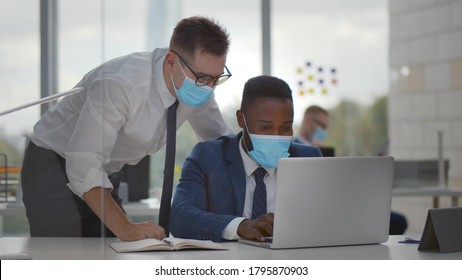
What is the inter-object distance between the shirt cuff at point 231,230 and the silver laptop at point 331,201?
6 cm

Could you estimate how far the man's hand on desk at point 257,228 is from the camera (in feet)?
6.25

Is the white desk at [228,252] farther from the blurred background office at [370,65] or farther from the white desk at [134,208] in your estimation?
the blurred background office at [370,65]

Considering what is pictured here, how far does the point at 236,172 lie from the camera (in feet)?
7.29

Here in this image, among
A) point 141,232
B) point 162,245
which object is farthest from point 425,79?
point 162,245

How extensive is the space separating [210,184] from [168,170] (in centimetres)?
14

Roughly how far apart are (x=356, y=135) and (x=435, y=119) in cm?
64

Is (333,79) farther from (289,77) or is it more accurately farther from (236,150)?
(236,150)

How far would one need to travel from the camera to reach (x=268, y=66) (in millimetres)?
5699

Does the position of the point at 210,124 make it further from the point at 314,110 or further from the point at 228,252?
the point at 314,110

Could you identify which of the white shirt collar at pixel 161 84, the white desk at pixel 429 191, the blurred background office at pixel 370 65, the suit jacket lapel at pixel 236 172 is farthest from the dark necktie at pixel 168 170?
the blurred background office at pixel 370 65

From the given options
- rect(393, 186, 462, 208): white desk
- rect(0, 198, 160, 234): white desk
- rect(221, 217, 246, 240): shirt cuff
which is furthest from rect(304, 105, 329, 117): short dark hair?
rect(221, 217, 246, 240): shirt cuff

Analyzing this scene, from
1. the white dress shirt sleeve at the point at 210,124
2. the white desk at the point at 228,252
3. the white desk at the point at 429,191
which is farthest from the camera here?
the white desk at the point at 429,191

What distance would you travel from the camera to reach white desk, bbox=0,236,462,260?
1.67 metres

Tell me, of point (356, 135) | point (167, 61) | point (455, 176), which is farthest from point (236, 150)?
point (356, 135)
